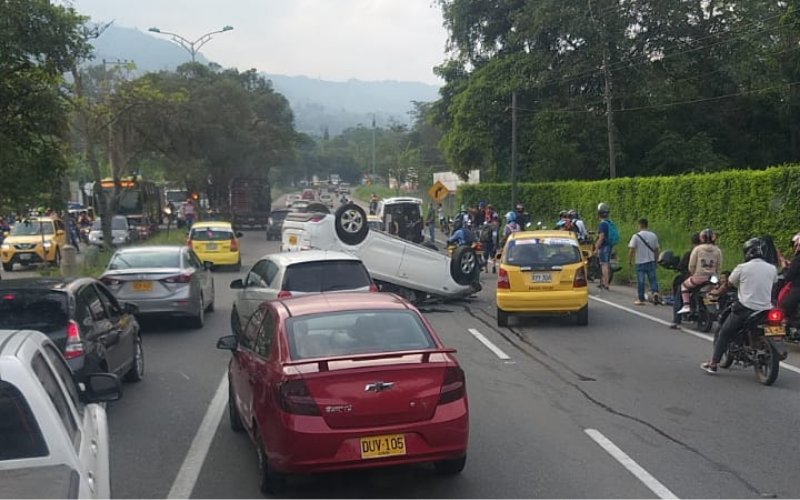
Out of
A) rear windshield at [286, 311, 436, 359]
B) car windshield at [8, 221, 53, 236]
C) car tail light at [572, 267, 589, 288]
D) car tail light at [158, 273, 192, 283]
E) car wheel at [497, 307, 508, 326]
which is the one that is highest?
rear windshield at [286, 311, 436, 359]

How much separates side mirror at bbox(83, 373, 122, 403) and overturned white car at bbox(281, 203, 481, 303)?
12264 millimetres

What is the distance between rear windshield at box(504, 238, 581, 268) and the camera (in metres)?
15.5

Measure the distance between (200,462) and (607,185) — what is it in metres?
28.9

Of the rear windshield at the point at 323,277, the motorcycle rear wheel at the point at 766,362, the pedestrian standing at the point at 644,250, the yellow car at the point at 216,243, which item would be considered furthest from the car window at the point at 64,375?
the yellow car at the point at 216,243

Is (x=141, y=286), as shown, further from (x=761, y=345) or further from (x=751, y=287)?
(x=761, y=345)

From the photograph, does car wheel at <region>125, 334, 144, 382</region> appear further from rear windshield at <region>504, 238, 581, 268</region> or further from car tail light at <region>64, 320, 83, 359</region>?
rear windshield at <region>504, 238, 581, 268</region>

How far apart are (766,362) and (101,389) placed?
7784 millimetres

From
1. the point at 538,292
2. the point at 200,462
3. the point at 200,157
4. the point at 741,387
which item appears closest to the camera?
the point at 200,462

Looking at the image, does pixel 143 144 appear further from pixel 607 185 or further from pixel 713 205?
pixel 713 205

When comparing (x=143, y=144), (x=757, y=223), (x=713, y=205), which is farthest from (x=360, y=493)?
(x=143, y=144)

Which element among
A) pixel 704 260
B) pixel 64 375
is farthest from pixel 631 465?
pixel 704 260

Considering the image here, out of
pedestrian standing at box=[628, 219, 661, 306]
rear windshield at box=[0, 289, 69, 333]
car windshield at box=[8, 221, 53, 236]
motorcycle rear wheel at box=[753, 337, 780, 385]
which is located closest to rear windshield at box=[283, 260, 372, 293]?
rear windshield at box=[0, 289, 69, 333]

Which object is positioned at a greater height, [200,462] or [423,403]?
[423,403]

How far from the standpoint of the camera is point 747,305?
10.5m
